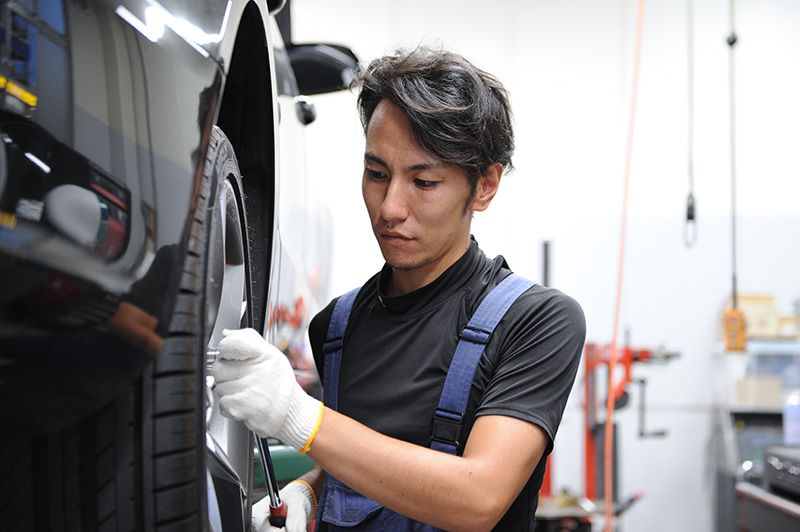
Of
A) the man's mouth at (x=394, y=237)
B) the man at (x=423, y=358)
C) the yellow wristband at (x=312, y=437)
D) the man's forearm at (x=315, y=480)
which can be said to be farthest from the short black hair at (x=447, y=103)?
the man's forearm at (x=315, y=480)

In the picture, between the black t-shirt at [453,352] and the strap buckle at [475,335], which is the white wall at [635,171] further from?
the strap buckle at [475,335]

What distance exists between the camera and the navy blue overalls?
3.49ft

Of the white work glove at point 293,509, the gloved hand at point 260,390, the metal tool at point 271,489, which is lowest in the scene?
the white work glove at point 293,509

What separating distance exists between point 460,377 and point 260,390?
1.04ft

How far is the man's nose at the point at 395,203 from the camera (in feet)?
3.70

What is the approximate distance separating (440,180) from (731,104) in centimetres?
408

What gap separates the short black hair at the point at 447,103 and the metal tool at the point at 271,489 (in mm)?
506

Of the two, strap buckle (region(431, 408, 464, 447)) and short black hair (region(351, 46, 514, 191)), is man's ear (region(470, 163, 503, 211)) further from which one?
strap buckle (region(431, 408, 464, 447))

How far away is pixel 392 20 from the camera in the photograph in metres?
4.81

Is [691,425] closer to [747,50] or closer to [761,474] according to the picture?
[761,474]

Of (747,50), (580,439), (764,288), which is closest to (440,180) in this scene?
(580,439)

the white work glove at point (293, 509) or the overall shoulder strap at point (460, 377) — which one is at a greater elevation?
the overall shoulder strap at point (460, 377)

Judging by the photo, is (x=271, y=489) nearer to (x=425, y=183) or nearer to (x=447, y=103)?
(x=425, y=183)

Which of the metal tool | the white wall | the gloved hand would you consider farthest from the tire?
the white wall
